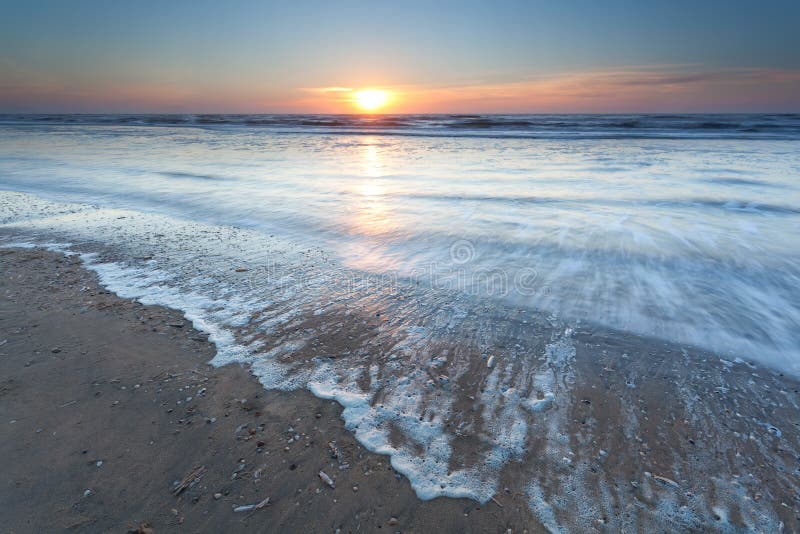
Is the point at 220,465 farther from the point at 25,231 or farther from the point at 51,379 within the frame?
the point at 25,231

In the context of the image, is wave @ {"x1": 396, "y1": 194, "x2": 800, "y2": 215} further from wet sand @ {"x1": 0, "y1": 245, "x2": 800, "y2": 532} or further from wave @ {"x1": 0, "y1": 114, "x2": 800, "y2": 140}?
wave @ {"x1": 0, "y1": 114, "x2": 800, "y2": 140}

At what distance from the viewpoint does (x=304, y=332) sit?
3.74 m

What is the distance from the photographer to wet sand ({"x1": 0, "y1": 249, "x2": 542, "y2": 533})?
2.07m

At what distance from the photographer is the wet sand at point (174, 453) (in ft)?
6.81

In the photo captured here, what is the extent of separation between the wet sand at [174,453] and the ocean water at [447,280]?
17 centimetres

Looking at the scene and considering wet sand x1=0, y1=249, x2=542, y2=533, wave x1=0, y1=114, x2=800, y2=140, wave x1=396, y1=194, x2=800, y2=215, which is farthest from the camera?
wave x1=0, y1=114, x2=800, y2=140

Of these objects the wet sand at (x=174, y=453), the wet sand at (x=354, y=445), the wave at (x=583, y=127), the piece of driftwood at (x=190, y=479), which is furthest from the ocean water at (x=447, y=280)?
the wave at (x=583, y=127)

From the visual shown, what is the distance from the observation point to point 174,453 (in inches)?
95.7

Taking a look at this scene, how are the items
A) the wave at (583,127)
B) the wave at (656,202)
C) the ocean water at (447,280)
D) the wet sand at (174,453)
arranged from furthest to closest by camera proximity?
the wave at (583,127), the wave at (656,202), the ocean water at (447,280), the wet sand at (174,453)

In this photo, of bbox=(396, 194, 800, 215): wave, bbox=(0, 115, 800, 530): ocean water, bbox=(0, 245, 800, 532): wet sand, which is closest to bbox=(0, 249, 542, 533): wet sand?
bbox=(0, 245, 800, 532): wet sand

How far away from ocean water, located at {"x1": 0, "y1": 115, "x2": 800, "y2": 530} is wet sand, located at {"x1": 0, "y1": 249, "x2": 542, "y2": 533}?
17 cm

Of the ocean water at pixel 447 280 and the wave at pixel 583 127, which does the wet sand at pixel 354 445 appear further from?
the wave at pixel 583 127

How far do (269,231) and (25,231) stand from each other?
4047mm

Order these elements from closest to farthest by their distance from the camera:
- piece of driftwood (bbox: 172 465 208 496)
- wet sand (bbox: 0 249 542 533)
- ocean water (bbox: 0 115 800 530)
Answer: wet sand (bbox: 0 249 542 533), piece of driftwood (bbox: 172 465 208 496), ocean water (bbox: 0 115 800 530)
